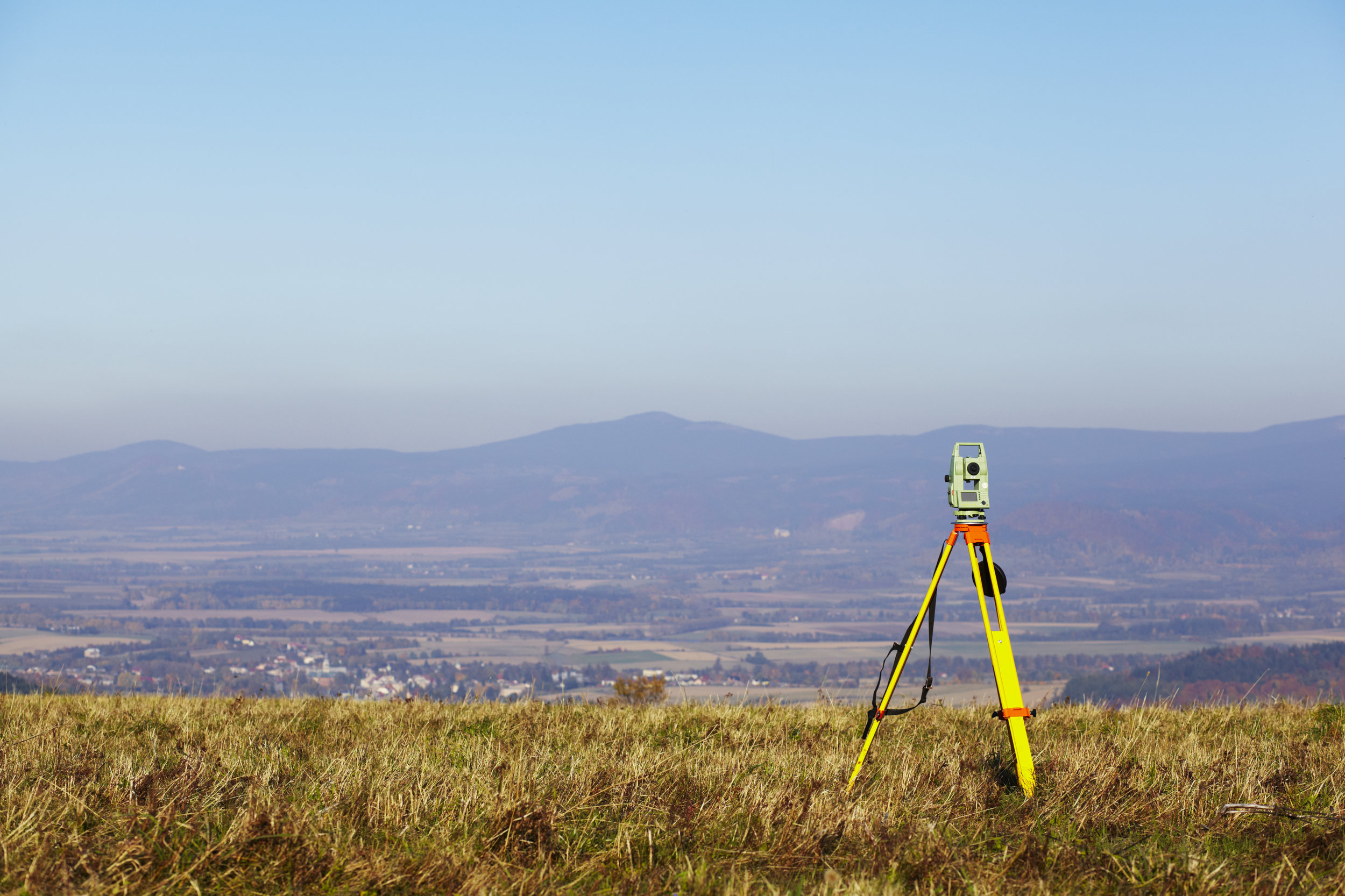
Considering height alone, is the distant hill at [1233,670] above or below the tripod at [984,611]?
below

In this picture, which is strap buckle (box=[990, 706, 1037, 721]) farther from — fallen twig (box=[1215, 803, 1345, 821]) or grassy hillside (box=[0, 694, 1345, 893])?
fallen twig (box=[1215, 803, 1345, 821])

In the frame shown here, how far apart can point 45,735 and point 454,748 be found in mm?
2627

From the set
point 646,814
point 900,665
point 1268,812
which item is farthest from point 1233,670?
point 646,814

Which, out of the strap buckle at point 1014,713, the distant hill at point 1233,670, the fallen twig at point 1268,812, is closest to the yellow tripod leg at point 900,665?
Result: the strap buckle at point 1014,713

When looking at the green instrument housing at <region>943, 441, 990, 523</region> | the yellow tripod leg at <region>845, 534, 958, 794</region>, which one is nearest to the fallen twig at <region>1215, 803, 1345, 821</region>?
A: the yellow tripod leg at <region>845, 534, 958, 794</region>

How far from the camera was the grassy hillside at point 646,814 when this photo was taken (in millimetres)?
3686

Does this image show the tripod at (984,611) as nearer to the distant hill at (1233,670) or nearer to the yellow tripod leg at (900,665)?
the yellow tripod leg at (900,665)

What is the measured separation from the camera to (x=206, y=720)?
7.59 m

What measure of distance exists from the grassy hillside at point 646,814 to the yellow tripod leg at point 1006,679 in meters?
0.18

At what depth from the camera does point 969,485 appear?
5.19 metres

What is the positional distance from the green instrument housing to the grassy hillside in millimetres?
1420

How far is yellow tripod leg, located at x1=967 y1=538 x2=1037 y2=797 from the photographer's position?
4.98 meters

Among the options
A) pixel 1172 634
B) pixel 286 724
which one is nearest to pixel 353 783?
pixel 286 724

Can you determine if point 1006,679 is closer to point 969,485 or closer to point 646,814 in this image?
point 969,485
